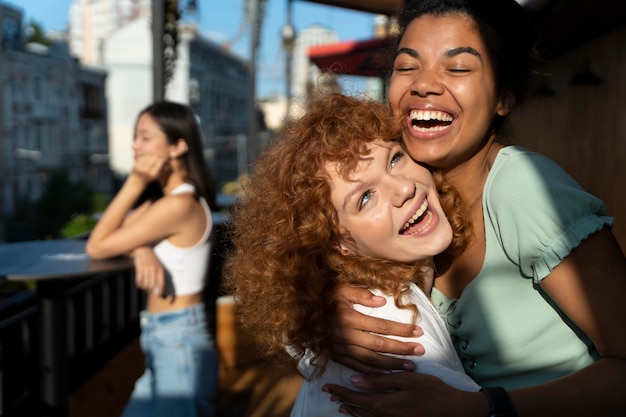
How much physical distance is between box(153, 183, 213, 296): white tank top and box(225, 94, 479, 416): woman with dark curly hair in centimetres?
134

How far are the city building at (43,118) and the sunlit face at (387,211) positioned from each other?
69.2 ft

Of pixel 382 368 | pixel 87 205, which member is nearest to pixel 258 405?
pixel 382 368

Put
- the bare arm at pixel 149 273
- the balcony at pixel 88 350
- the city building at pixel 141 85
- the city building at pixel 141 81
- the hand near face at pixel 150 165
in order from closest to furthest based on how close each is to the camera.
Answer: the bare arm at pixel 149 273 < the hand near face at pixel 150 165 < the balcony at pixel 88 350 < the city building at pixel 141 81 < the city building at pixel 141 85

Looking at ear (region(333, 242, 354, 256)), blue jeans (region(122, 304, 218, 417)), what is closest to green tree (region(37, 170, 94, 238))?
blue jeans (region(122, 304, 218, 417))

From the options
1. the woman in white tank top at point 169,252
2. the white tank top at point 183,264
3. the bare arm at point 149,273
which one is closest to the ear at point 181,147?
the woman in white tank top at point 169,252

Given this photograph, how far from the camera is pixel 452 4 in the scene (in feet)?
4.46

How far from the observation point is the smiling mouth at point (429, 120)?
1.32m

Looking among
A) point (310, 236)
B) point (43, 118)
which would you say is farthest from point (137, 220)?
point (43, 118)

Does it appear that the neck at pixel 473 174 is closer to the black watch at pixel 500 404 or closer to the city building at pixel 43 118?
the black watch at pixel 500 404

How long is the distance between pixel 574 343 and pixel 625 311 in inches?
6.7

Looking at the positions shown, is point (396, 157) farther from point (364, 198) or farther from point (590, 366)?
point (590, 366)

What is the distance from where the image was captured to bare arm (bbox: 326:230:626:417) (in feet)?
3.37

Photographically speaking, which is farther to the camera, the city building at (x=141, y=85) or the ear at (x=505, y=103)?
the city building at (x=141, y=85)

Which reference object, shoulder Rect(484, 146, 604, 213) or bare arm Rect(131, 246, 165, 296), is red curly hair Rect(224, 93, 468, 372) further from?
bare arm Rect(131, 246, 165, 296)
